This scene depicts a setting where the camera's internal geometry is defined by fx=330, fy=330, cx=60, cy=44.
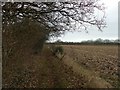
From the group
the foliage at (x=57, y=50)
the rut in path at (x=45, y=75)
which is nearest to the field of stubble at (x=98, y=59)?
the foliage at (x=57, y=50)

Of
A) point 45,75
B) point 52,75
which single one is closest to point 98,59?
point 52,75

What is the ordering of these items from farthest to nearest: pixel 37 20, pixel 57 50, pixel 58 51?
1. pixel 58 51
2. pixel 57 50
3. pixel 37 20

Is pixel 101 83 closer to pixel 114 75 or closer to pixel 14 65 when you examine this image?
pixel 114 75

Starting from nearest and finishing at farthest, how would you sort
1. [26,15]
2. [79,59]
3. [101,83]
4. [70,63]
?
[26,15], [101,83], [70,63], [79,59]

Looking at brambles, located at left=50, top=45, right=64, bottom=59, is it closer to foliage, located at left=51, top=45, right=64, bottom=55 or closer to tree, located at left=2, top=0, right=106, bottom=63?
foliage, located at left=51, top=45, right=64, bottom=55

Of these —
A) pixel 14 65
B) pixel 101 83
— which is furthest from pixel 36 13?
pixel 101 83

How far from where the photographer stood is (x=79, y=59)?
19.4 m

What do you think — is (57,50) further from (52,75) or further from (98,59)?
(98,59)

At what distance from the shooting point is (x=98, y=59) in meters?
20.1

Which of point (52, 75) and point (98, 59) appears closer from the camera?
point (52, 75)

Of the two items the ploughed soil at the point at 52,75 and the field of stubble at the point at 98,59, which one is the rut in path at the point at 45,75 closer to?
the ploughed soil at the point at 52,75

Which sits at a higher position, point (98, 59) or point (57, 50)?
point (57, 50)

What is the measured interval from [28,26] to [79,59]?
10168 millimetres

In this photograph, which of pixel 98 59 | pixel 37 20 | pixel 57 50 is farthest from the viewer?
pixel 98 59
